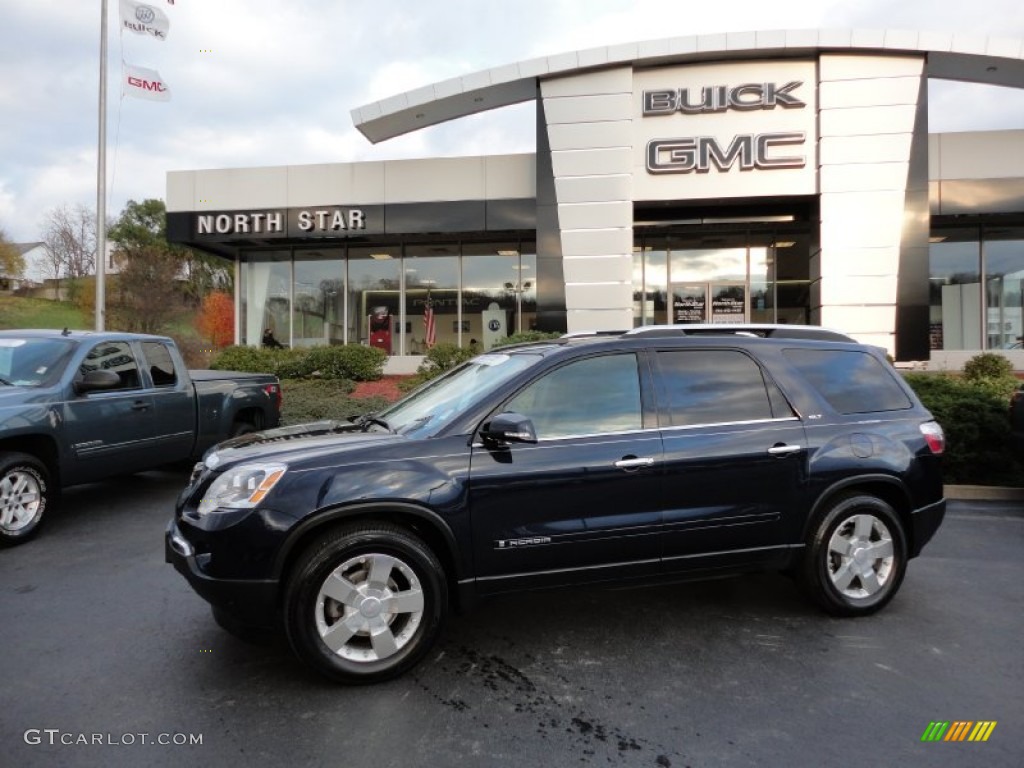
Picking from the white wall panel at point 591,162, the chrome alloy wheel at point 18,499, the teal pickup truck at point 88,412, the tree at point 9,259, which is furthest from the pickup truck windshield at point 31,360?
the tree at point 9,259

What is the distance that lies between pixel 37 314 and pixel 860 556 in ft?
181

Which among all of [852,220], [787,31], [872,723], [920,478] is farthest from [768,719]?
[787,31]

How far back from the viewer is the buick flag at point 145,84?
14727 mm

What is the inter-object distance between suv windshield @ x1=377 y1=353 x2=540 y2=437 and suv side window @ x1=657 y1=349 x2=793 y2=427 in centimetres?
80

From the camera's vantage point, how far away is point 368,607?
321 cm

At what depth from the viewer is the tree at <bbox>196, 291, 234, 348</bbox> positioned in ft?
126

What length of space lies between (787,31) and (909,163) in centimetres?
388

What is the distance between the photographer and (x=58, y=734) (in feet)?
9.23

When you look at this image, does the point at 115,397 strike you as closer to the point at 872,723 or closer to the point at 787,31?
the point at 872,723

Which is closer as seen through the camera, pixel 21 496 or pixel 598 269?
pixel 21 496

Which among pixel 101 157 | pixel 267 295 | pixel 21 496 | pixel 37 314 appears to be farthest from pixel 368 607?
pixel 37 314

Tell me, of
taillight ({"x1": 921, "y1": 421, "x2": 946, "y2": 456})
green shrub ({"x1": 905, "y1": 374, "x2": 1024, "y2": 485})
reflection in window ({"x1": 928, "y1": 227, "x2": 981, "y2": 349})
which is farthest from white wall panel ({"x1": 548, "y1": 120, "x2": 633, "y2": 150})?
taillight ({"x1": 921, "y1": 421, "x2": 946, "y2": 456})

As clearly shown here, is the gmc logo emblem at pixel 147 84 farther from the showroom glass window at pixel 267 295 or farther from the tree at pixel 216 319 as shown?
the tree at pixel 216 319

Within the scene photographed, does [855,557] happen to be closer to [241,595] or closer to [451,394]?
[451,394]
